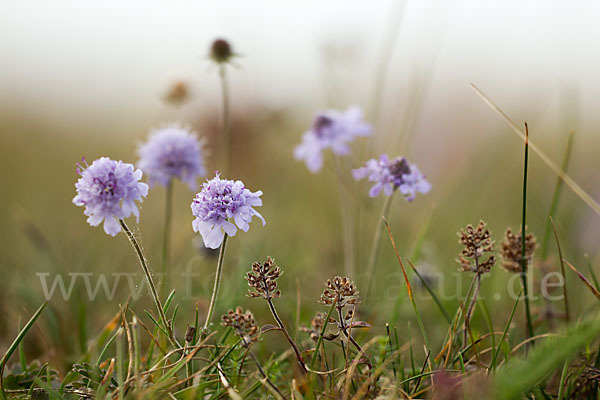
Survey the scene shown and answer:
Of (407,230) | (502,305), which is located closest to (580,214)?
(502,305)

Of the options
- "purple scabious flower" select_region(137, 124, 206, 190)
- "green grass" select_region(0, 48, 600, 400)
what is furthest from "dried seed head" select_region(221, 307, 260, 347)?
"purple scabious flower" select_region(137, 124, 206, 190)

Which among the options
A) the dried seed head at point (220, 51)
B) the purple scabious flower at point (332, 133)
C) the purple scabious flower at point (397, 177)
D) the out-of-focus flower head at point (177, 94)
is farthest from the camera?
the out-of-focus flower head at point (177, 94)

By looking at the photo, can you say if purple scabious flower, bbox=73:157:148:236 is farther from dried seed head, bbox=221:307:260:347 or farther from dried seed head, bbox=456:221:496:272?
dried seed head, bbox=456:221:496:272

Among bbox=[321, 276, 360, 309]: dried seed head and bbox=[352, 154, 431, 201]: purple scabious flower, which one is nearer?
bbox=[321, 276, 360, 309]: dried seed head

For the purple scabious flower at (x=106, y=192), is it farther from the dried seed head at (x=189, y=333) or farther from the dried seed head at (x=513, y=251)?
the dried seed head at (x=513, y=251)

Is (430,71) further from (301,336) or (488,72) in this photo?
(488,72)

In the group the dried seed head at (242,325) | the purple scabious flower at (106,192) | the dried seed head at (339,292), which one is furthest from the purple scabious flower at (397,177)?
the purple scabious flower at (106,192)

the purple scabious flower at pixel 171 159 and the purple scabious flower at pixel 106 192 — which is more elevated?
the purple scabious flower at pixel 171 159

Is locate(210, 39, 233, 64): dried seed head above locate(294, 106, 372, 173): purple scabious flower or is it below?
above
